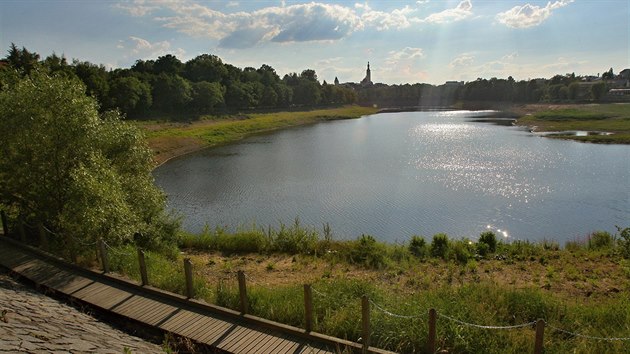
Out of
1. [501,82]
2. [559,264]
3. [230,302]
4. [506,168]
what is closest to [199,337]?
[230,302]

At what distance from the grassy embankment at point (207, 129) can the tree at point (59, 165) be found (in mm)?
34915

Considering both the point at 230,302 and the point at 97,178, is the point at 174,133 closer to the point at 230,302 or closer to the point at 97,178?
the point at 97,178

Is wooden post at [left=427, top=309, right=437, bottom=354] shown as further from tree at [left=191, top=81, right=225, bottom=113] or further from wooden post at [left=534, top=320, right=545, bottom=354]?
tree at [left=191, top=81, right=225, bottom=113]

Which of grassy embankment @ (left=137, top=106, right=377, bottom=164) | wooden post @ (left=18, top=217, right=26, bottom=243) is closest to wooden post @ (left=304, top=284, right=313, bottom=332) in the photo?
wooden post @ (left=18, top=217, right=26, bottom=243)

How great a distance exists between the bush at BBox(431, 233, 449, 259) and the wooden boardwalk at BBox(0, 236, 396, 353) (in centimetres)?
1208

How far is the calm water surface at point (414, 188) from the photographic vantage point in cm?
2808

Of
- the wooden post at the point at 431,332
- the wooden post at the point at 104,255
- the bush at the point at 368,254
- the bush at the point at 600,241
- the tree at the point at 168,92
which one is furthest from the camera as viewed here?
the tree at the point at 168,92

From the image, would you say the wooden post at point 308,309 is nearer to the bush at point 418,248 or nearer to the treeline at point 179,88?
the bush at point 418,248

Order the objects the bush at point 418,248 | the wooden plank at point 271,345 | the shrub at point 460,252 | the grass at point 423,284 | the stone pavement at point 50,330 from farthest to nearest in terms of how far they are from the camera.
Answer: the bush at point 418,248, the shrub at point 460,252, the grass at point 423,284, the wooden plank at point 271,345, the stone pavement at point 50,330

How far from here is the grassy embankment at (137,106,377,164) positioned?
63.0 m

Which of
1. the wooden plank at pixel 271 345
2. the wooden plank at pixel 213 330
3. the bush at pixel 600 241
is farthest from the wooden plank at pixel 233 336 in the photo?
the bush at pixel 600 241

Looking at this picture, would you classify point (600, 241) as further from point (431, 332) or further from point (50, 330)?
point (50, 330)

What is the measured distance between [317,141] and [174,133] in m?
24.0

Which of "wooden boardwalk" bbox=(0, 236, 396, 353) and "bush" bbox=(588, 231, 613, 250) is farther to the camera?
"bush" bbox=(588, 231, 613, 250)
